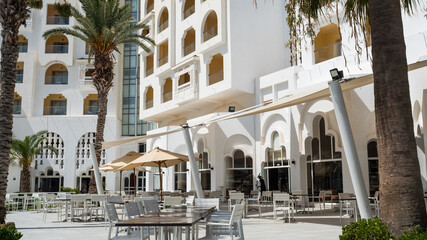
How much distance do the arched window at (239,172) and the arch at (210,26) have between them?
23.9 ft

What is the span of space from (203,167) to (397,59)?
21.4 m

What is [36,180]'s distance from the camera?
42.0m

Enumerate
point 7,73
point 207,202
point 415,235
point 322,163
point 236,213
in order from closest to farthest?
point 415,235 < point 236,213 < point 207,202 < point 7,73 < point 322,163

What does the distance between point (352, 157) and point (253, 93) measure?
1673 centimetres

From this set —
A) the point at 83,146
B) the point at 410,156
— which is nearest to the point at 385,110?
the point at 410,156

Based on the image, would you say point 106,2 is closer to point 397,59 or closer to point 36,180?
point 397,59

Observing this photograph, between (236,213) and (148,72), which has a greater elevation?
(148,72)

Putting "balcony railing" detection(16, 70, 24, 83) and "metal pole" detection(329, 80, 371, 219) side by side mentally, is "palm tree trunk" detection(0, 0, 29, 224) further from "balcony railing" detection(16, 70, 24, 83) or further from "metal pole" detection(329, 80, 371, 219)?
"balcony railing" detection(16, 70, 24, 83)

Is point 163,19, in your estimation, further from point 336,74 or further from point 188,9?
point 336,74

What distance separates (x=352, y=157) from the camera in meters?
7.51

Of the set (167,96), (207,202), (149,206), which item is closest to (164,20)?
(167,96)

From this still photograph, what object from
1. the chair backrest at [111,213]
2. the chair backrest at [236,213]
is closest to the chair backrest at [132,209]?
the chair backrest at [111,213]

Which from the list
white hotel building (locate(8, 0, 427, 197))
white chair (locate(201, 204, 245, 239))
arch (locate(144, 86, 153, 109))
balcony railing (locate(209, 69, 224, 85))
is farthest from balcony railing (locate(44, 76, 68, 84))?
white chair (locate(201, 204, 245, 239))

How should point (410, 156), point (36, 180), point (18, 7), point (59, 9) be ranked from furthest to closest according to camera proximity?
point (36, 180), point (59, 9), point (18, 7), point (410, 156)
